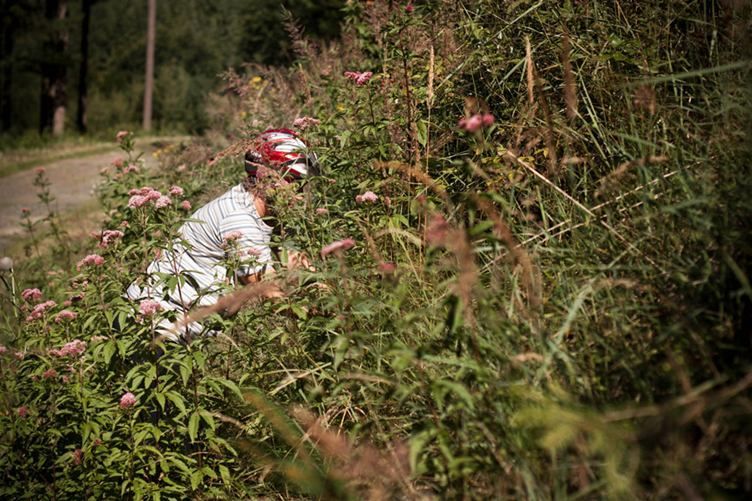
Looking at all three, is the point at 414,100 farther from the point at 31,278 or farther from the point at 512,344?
the point at 31,278

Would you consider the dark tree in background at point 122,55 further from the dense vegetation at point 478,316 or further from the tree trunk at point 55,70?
the dense vegetation at point 478,316

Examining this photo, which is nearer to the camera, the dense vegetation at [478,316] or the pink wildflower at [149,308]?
the dense vegetation at [478,316]

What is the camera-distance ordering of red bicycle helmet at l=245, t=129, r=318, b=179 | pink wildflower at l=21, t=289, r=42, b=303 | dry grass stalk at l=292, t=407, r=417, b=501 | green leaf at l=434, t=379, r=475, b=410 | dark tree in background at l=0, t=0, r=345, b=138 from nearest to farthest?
green leaf at l=434, t=379, r=475, b=410 → dry grass stalk at l=292, t=407, r=417, b=501 → pink wildflower at l=21, t=289, r=42, b=303 → red bicycle helmet at l=245, t=129, r=318, b=179 → dark tree in background at l=0, t=0, r=345, b=138

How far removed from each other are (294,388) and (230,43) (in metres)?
68.8

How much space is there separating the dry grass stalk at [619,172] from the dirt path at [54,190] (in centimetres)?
777

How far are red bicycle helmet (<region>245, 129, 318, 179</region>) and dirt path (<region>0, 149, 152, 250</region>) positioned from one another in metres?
6.00

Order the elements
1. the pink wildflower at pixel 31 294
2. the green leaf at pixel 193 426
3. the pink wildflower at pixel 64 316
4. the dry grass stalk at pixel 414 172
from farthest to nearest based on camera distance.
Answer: the pink wildflower at pixel 31 294 < the pink wildflower at pixel 64 316 < the green leaf at pixel 193 426 < the dry grass stalk at pixel 414 172

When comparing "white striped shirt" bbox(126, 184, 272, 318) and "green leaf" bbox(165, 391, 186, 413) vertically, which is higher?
"white striped shirt" bbox(126, 184, 272, 318)

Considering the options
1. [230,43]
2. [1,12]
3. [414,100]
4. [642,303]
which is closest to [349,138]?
[414,100]

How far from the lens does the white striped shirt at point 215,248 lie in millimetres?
3109

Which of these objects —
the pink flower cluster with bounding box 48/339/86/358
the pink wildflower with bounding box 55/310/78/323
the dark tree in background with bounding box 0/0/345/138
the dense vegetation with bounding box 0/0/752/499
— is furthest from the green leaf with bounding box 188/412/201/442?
the dark tree in background with bounding box 0/0/345/138

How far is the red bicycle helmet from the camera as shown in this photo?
11.1ft

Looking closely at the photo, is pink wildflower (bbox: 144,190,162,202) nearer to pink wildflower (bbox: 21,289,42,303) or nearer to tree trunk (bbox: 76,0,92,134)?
pink wildflower (bbox: 21,289,42,303)

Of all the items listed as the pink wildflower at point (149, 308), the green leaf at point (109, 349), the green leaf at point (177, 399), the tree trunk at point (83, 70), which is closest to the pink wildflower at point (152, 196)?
the pink wildflower at point (149, 308)
